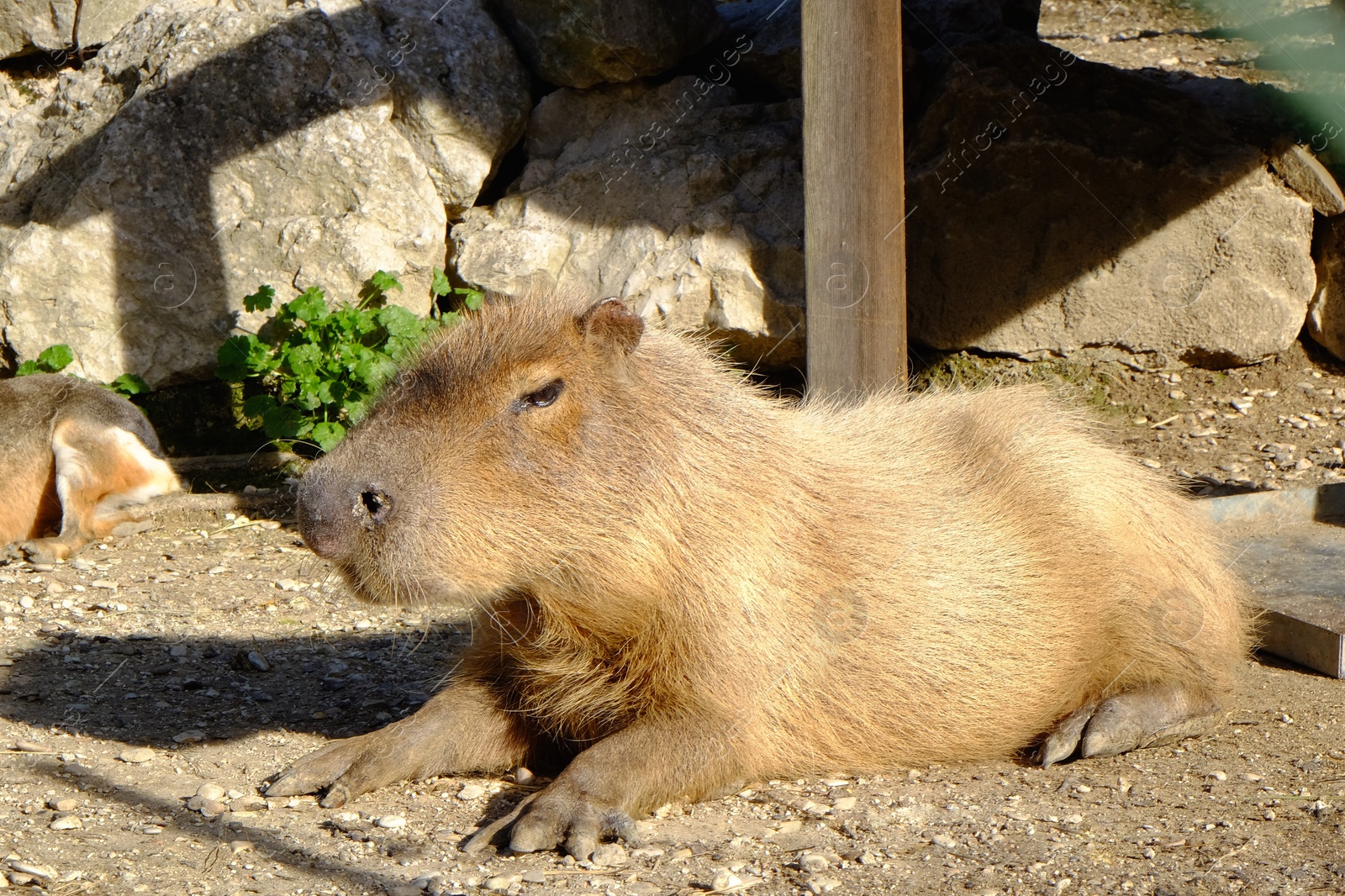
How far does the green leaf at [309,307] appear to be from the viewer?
6.21 m

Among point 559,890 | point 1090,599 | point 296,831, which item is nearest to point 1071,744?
point 1090,599

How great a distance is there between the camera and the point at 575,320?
273cm

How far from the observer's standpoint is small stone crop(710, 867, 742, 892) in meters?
2.46

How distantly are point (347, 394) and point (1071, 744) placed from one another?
3.86 meters

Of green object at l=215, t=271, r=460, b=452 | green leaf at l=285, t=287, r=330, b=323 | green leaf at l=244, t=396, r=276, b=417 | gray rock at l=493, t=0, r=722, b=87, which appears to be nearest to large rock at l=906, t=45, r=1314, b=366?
gray rock at l=493, t=0, r=722, b=87

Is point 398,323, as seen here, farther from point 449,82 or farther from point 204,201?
point 449,82

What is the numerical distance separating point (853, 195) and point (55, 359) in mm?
4067

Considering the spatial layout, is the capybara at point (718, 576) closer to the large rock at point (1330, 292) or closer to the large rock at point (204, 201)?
the large rock at point (1330, 292)

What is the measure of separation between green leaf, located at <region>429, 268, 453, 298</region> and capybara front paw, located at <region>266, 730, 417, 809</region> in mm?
3856

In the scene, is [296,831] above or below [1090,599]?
below

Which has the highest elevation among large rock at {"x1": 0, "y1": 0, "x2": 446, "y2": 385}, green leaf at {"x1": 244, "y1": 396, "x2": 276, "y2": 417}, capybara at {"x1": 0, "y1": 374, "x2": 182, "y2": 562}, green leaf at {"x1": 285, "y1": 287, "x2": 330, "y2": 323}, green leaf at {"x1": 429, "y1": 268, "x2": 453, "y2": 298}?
large rock at {"x1": 0, "y1": 0, "x2": 446, "y2": 385}

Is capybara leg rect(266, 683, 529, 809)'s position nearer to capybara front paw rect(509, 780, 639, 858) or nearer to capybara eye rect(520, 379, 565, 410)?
capybara front paw rect(509, 780, 639, 858)

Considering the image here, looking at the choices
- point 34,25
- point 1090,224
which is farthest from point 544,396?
point 34,25

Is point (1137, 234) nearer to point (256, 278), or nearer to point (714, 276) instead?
point (714, 276)
